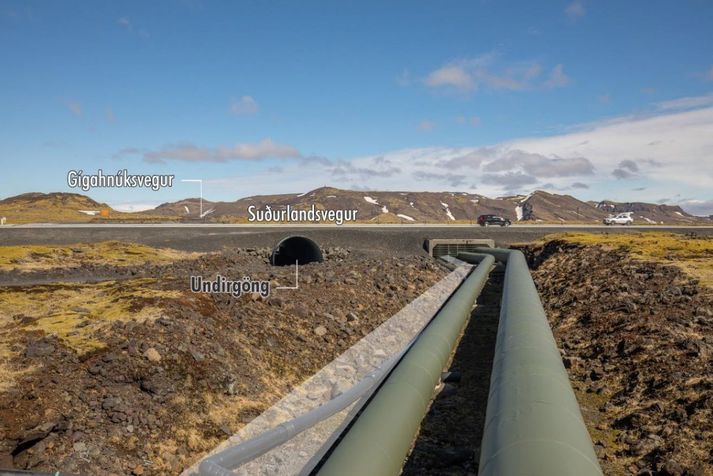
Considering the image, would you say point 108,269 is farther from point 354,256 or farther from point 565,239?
point 565,239

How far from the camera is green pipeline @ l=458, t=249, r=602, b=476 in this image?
3.50 m

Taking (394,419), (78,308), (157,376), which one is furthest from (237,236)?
(394,419)

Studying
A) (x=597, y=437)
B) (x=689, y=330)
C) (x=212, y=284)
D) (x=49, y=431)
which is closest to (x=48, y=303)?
(x=212, y=284)

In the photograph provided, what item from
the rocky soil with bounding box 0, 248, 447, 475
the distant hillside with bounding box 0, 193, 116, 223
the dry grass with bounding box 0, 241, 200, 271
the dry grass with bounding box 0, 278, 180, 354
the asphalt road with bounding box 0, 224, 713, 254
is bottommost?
the rocky soil with bounding box 0, 248, 447, 475

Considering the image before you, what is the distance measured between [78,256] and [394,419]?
70.7 feet

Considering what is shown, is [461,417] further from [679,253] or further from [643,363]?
[679,253]

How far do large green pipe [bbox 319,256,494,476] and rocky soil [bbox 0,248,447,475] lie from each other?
2755 mm

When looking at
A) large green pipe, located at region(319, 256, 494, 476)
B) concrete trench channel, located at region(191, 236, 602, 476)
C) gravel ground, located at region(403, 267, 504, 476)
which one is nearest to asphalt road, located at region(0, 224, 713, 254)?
gravel ground, located at region(403, 267, 504, 476)

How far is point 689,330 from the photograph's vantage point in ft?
31.9

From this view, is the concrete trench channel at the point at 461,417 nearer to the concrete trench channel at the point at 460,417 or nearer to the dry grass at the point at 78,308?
the concrete trench channel at the point at 460,417

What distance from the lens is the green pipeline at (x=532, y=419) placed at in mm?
3500

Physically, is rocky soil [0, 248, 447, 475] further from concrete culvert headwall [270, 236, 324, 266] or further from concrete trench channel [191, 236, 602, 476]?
concrete culvert headwall [270, 236, 324, 266]

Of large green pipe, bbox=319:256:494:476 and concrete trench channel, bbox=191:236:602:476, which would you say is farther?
large green pipe, bbox=319:256:494:476

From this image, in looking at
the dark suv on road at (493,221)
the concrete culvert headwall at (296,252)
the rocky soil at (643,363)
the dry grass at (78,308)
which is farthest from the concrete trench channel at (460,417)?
the dark suv on road at (493,221)
